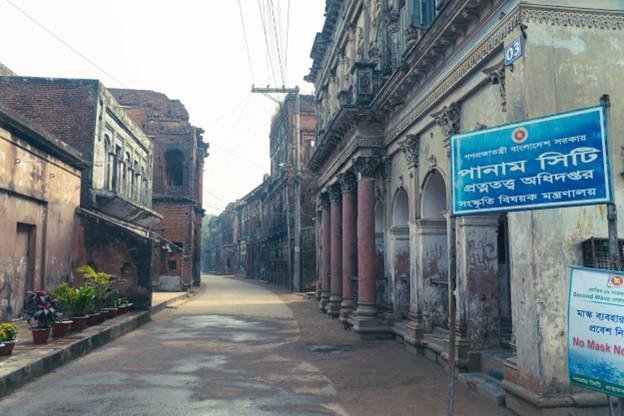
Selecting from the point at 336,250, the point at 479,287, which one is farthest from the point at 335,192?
the point at 479,287

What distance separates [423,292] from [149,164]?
2450 cm

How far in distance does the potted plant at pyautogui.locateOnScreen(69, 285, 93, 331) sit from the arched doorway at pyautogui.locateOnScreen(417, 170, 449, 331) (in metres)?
7.71

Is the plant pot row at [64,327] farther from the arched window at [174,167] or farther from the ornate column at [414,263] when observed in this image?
the arched window at [174,167]

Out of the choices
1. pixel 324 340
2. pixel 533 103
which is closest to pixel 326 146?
pixel 324 340

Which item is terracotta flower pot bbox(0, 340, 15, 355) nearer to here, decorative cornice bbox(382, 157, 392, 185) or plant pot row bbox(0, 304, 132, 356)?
plant pot row bbox(0, 304, 132, 356)

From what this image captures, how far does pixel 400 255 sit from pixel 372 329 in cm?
207

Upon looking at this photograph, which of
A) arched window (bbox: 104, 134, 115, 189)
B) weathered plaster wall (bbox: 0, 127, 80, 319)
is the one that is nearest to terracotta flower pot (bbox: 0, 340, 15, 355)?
weathered plaster wall (bbox: 0, 127, 80, 319)

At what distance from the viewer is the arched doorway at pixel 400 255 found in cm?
1330

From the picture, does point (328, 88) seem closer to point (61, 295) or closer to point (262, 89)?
point (262, 89)

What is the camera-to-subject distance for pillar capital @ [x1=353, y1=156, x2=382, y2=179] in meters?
14.4

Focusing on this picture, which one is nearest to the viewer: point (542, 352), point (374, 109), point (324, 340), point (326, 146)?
point (542, 352)

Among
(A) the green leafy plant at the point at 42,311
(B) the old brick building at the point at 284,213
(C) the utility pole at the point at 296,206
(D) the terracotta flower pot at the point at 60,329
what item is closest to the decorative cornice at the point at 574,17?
(A) the green leafy plant at the point at 42,311

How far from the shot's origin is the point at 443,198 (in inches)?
446

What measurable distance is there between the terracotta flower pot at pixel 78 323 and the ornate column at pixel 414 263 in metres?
7.41
